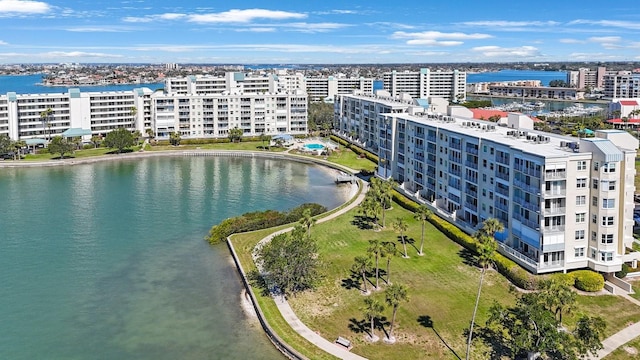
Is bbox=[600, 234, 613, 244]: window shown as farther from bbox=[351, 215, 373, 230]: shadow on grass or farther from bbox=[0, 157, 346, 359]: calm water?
bbox=[0, 157, 346, 359]: calm water

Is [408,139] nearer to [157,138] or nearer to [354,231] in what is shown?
[354,231]

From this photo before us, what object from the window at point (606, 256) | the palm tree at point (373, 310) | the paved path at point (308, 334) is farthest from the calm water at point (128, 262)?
the window at point (606, 256)

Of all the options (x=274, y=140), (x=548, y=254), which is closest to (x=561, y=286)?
(x=548, y=254)

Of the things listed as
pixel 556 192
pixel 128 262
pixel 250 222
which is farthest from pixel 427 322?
pixel 128 262

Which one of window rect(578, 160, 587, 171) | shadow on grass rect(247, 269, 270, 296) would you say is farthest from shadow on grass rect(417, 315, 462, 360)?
window rect(578, 160, 587, 171)

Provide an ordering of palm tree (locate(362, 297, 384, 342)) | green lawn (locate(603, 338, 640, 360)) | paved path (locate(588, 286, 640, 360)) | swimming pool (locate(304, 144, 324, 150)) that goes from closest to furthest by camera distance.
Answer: green lawn (locate(603, 338, 640, 360))
paved path (locate(588, 286, 640, 360))
palm tree (locate(362, 297, 384, 342))
swimming pool (locate(304, 144, 324, 150))

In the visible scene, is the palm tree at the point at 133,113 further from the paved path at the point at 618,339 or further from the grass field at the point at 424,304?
the paved path at the point at 618,339
